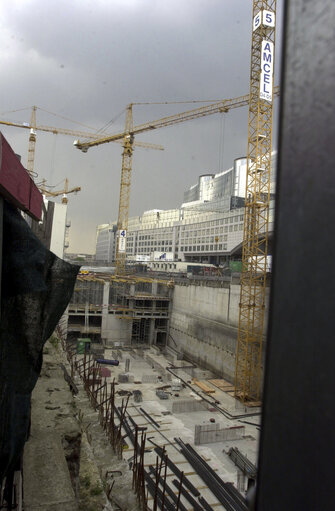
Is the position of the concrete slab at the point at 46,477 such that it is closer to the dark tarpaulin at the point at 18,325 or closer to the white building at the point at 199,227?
the dark tarpaulin at the point at 18,325

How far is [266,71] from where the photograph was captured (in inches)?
712

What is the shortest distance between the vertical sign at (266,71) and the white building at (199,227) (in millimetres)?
16463

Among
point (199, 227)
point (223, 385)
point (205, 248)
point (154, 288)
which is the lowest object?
point (223, 385)

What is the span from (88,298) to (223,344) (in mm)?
10764

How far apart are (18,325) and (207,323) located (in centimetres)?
2022

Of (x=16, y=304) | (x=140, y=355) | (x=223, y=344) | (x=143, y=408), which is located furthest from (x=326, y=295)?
(x=140, y=355)

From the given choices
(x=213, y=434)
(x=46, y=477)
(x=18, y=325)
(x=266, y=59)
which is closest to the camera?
(x=18, y=325)

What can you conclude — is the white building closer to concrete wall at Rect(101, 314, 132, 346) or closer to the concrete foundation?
concrete wall at Rect(101, 314, 132, 346)

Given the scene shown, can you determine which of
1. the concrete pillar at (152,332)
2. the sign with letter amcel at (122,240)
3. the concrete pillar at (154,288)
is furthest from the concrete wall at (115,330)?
the sign with letter amcel at (122,240)

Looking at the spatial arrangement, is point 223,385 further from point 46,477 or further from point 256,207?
point 46,477

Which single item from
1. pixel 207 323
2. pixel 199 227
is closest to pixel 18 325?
pixel 207 323

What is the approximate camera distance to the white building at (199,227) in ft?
136

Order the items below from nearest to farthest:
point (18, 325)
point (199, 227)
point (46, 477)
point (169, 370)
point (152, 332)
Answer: point (18, 325), point (46, 477), point (169, 370), point (152, 332), point (199, 227)

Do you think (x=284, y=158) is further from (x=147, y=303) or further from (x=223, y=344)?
(x=147, y=303)
